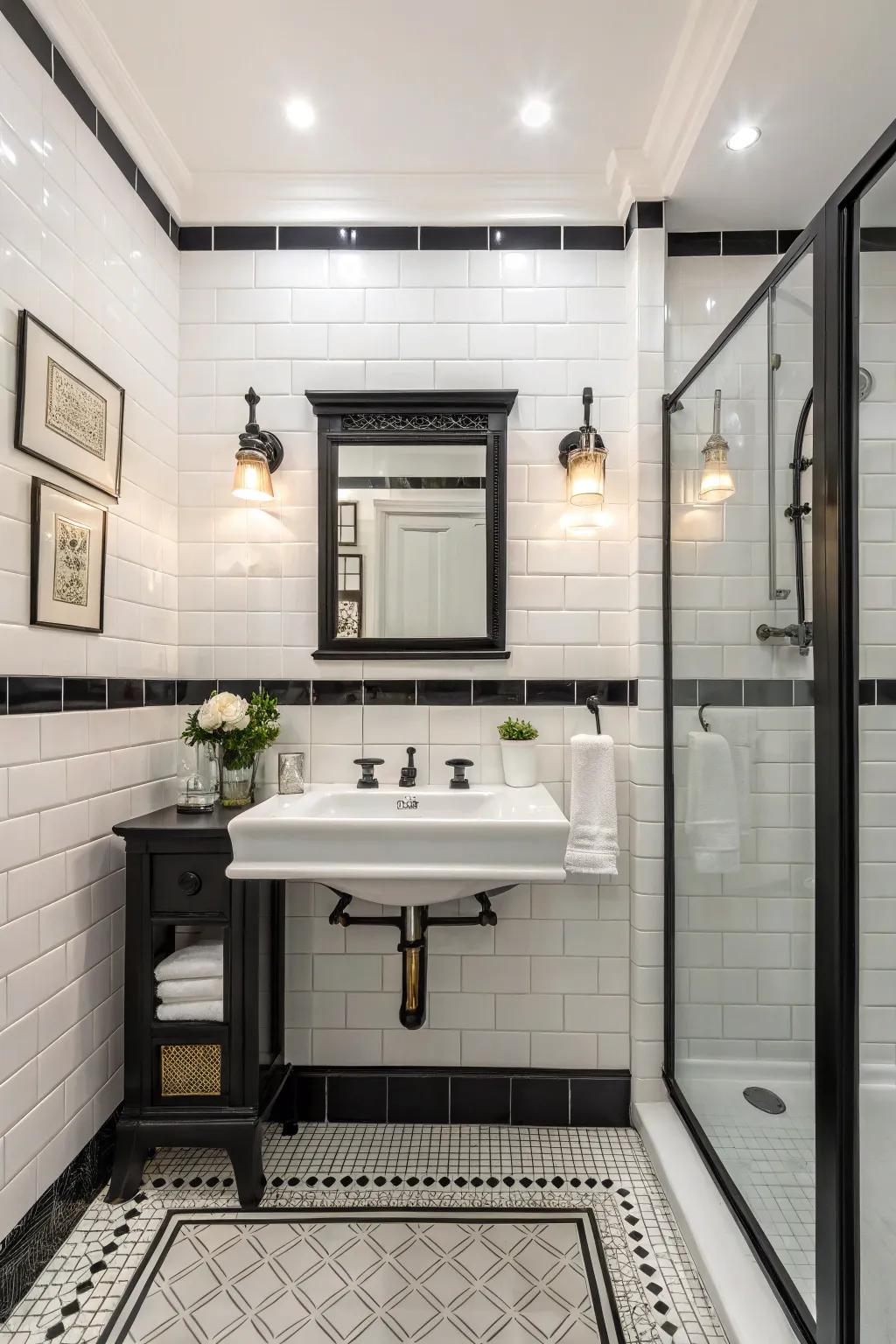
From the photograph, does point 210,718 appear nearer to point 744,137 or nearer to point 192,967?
point 192,967

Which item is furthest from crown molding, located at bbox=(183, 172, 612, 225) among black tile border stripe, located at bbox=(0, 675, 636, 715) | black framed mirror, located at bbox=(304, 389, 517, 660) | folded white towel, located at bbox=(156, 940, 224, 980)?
folded white towel, located at bbox=(156, 940, 224, 980)

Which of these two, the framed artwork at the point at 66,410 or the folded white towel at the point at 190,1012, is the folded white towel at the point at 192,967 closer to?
the folded white towel at the point at 190,1012

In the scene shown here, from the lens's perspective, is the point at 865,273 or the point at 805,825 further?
the point at 805,825

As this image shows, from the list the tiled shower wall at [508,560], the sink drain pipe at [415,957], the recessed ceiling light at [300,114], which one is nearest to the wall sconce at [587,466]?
the tiled shower wall at [508,560]

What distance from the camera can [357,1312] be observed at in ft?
4.86

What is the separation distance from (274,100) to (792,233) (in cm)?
154

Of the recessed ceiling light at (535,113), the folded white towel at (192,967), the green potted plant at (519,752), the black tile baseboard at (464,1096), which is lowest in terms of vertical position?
the black tile baseboard at (464,1096)

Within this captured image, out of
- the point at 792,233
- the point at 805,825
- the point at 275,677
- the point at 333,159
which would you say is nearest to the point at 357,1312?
A: the point at 805,825

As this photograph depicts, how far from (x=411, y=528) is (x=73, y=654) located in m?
1.00

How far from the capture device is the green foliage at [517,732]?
2.10m

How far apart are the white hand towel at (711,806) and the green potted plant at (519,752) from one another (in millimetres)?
440

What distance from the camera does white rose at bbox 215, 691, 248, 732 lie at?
1.95 meters

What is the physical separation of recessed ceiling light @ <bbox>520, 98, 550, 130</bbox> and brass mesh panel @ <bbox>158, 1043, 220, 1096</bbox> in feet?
8.34

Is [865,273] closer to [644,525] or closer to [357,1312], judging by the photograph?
[644,525]
